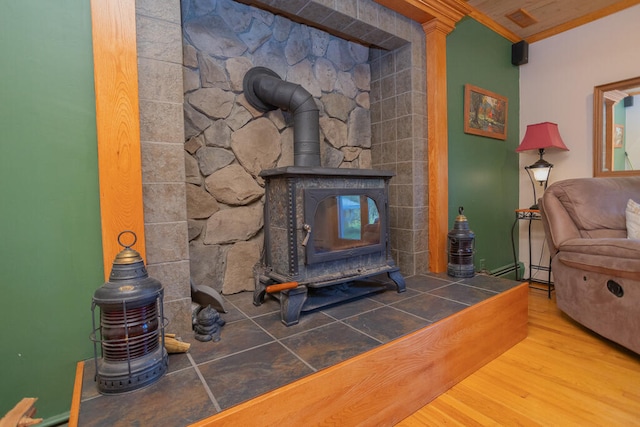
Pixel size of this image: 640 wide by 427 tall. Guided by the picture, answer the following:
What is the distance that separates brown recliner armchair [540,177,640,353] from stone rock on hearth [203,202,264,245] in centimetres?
195

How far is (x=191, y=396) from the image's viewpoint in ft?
3.26

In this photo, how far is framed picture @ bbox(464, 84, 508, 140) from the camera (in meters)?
2.59

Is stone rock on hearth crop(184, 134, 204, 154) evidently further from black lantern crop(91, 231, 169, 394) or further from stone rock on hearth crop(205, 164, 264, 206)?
black lantern crop(91, 231, 169, 394)

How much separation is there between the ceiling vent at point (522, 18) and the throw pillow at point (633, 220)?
1.70 metres

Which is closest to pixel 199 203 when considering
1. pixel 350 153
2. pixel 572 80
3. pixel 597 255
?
pixel 350 153

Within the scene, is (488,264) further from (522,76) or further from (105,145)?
(105,145)

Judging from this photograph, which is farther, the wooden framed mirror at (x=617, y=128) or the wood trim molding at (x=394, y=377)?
the wooden framed mirror at (x=617, y=128)

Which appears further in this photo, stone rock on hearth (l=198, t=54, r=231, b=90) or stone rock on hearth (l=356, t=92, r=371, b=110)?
stone rock on hearth (l=356, t=92, r=371, b=110)

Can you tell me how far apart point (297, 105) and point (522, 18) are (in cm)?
228

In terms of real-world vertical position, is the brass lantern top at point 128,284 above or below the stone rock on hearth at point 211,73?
below

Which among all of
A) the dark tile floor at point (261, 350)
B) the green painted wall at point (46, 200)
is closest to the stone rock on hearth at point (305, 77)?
the green painted wall at point (46, 200)

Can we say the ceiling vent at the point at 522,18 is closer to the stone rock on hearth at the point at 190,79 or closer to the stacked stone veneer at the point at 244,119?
the stacked stone veneer at the point at 244,119

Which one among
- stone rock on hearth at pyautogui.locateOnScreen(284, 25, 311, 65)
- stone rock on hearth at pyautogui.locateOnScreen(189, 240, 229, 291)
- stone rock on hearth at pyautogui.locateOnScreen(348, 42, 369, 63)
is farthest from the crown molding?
stone rock on hearth at pyautogui.locateOnScreen(189, 240, 229, 291)

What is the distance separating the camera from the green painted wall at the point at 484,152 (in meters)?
2.51
